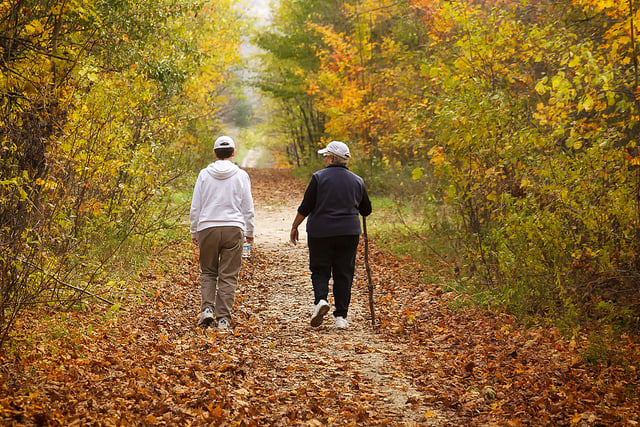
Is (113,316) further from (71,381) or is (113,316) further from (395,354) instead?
(395,354)

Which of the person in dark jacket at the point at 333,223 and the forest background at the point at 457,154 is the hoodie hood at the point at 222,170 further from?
the forest background at the point at 457,154

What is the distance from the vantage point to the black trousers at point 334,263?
7340 mm

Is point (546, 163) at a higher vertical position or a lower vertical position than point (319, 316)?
higher

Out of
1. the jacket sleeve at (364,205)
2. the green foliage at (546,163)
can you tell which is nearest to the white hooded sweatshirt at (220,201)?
the jacket sleeve at (364,205)

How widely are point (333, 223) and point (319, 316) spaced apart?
1143mm

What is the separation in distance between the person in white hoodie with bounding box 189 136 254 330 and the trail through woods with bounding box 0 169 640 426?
427mm

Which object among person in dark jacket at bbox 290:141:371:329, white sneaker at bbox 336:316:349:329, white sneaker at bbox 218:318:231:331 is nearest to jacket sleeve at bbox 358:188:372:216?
person in dark jacket at bbox 290:141:371:329

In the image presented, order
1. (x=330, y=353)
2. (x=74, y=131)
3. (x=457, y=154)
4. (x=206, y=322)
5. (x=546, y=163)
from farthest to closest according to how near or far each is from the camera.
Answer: (x=457, y=154)
(x=206, y=322)
(x=546, y=163)
(x=74, y=131)
(x=330, y=353)

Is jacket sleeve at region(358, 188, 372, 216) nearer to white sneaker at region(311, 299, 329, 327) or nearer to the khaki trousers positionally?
white sneaker at region(311, 299, 329, 327)

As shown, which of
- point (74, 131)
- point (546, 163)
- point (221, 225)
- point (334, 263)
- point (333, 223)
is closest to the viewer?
point (74, 131)

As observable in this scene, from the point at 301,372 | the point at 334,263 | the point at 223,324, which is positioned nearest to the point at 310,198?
the point at 334,263

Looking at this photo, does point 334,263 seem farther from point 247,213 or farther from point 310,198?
point 247,213

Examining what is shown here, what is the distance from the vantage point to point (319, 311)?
7.26 meters

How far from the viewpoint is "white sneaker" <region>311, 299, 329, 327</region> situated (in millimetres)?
7226
